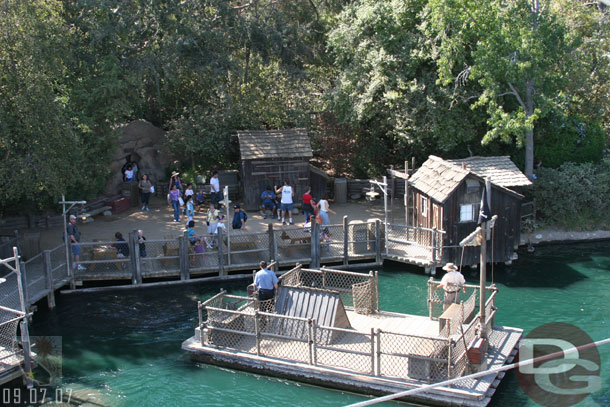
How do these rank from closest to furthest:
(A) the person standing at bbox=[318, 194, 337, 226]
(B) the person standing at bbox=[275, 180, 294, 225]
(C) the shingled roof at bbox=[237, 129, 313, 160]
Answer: (A) the person standing at bbox=[318, 194, 337, 226] → (B) the person standing at bbox=[275, 180, 294, 225] → (C) the shingled roof at bbox=[237, 129, 313, 160]

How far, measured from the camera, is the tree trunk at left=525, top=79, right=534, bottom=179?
25.8 metres

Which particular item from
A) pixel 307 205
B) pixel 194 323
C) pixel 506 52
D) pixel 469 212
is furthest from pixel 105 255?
pixel 506 52

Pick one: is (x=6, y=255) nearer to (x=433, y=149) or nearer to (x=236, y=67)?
(x=236, y=67)

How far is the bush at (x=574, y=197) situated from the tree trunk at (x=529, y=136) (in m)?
0.47

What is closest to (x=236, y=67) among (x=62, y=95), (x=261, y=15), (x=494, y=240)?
(x=261, y=15)

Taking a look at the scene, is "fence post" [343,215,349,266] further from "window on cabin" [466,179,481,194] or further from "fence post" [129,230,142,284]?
"fence post" [129,230,142,284]

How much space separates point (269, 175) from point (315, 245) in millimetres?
5889

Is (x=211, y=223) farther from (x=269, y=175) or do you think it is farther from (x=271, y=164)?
(x=271, y=164)

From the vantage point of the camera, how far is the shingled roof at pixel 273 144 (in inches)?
1066

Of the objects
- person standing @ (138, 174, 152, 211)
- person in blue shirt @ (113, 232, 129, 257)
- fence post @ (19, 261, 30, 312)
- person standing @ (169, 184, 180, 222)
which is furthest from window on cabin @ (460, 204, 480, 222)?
fence post @ (19, 261, 30, 312)

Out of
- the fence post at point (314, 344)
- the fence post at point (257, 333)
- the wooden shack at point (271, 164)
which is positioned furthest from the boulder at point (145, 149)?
the fence post at point (314, 344)

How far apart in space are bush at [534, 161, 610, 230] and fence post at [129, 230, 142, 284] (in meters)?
15.8

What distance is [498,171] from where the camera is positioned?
23.2 meters

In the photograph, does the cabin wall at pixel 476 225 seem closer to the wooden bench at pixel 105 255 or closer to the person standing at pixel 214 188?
the person standing at pixel 214 188
